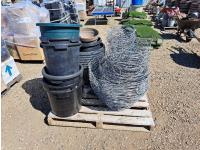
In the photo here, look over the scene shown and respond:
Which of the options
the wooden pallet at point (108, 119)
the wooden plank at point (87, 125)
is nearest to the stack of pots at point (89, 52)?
the wooden pallet at point (108, 119)

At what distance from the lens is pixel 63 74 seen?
3.29 metres

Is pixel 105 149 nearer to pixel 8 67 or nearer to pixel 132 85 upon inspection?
pixel 132 85

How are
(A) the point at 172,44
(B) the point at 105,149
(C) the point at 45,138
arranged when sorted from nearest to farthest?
(B) the point at 105,149 < (C) the point at 45,138 < (A) the point at 172,44

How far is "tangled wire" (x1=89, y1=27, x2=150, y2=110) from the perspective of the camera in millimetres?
3373

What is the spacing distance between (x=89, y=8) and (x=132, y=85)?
393 inches

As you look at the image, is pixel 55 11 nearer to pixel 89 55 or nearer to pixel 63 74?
pixel 89 55

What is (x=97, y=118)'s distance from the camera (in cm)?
362

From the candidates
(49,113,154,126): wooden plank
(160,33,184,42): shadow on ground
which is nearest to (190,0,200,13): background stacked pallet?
(160,33,184,42): shadow on ground

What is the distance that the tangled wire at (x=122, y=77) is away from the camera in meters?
3.37

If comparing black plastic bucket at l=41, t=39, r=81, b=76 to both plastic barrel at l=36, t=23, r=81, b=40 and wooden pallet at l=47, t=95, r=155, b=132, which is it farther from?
wooden pallet at l=47, t=95, r=155, b=132

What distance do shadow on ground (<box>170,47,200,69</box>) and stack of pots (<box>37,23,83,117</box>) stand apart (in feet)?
11.2

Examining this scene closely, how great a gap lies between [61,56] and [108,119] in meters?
1.24

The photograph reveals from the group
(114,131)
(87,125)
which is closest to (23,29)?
(87,125)

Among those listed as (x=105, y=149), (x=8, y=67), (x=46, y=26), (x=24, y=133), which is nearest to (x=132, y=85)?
(x=105, y=149)
